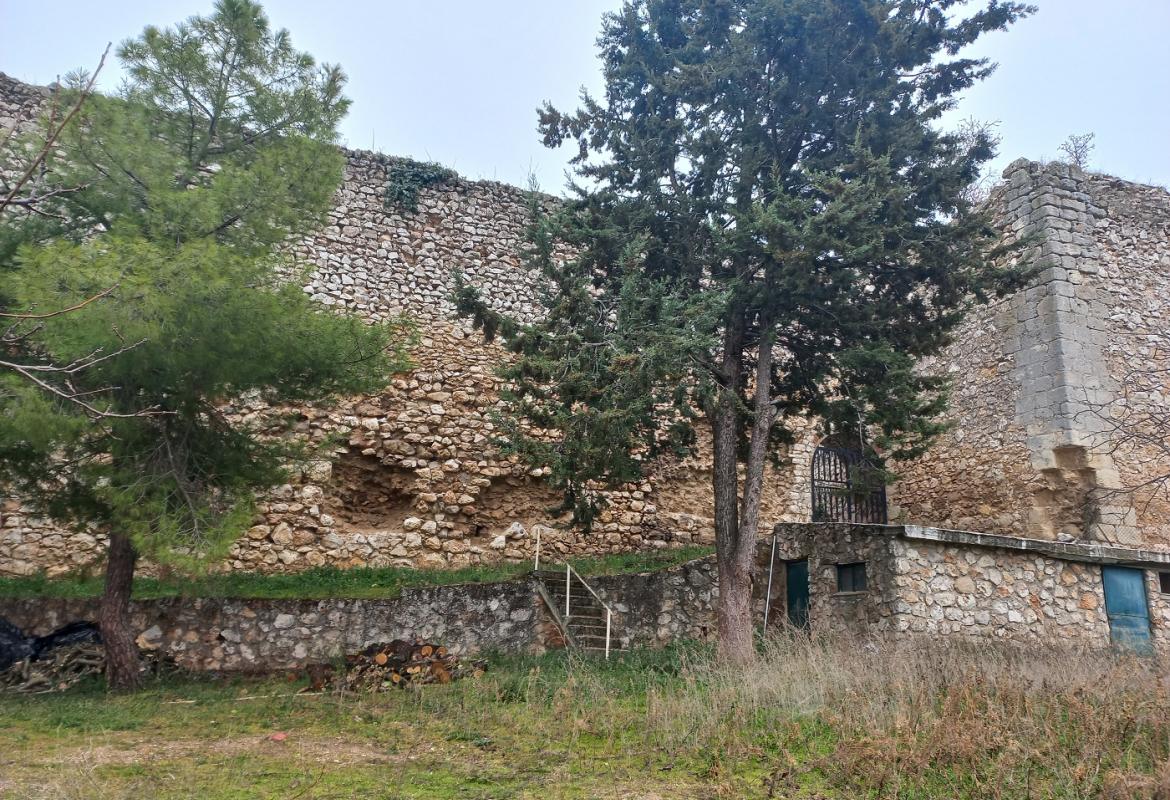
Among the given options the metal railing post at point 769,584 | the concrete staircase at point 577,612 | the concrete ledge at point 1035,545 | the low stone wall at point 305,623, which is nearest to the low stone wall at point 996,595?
the concrete ledge at point 1035,545

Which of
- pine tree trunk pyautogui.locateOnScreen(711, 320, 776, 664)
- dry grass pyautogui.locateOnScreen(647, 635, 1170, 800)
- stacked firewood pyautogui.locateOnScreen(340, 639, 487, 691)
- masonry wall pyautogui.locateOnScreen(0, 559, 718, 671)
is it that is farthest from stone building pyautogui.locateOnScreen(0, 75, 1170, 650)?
dry grass pyautogui.locateOnScreen(647, 635, 1170, 800)

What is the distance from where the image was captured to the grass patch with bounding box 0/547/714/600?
925 cm

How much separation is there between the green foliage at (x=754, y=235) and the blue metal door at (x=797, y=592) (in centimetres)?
191

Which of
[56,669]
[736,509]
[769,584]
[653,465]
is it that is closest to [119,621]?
[56,669]

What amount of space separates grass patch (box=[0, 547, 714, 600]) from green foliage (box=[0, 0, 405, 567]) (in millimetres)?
2118

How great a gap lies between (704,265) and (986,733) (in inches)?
213

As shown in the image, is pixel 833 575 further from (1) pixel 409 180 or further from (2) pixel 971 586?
(1) pixel 409 180

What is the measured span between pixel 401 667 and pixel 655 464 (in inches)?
237

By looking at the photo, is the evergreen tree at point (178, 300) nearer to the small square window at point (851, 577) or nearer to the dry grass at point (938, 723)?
the dry grass at point (938, 723)

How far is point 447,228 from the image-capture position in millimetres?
12992

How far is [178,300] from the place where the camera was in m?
6.14

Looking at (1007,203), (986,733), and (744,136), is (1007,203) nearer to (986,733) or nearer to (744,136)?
(744,136)

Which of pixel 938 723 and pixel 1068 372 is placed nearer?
pixel 938 723

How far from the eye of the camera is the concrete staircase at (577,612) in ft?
32.0
